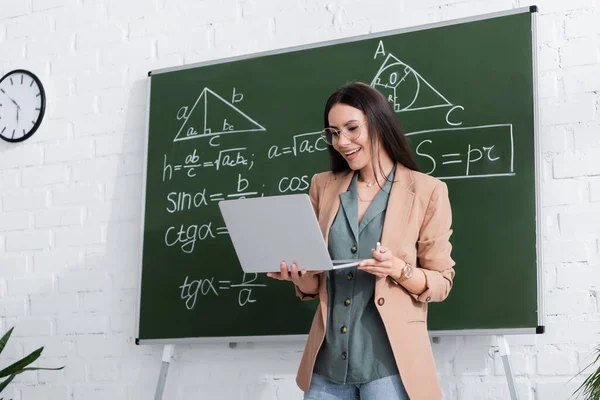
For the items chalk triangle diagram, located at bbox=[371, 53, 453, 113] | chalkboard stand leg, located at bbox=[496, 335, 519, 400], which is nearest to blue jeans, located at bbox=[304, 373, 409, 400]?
chalkboard stand leg, located at bbox=[496, 335, 519, 400]

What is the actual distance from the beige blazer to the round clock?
205 cm

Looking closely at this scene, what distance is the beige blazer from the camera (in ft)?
6.31

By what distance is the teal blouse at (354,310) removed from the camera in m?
1.92

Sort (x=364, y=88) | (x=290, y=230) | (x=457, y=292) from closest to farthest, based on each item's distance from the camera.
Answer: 1. (x=290, y=230)
2. (x=364, y=88)
3. (x=457, y=292)

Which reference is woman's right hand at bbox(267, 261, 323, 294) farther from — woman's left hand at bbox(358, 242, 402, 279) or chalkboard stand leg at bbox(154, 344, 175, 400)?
chalkboard stand leg at bbox(154, 344, 175, 400)

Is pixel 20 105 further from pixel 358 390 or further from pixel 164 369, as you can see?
pixel 358 390

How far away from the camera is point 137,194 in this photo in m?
3.39

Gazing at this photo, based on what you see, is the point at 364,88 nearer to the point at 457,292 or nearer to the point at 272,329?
the point at 457,292

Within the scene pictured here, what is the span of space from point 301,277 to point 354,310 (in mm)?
169

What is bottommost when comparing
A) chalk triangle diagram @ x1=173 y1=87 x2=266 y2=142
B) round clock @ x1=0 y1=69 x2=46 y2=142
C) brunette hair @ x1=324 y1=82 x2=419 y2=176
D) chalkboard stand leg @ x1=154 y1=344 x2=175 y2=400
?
chalkboard stand leg @ x1=154 y1=344 x2=175 y2=400

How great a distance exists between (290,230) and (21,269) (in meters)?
2.06

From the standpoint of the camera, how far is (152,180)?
130 inches

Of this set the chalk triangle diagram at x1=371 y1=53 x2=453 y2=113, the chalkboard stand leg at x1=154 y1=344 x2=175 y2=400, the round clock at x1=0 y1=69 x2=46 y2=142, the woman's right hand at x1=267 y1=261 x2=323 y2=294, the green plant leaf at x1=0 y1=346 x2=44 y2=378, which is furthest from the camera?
the round clock at x1=0 y1=69 x2=46 y2=142

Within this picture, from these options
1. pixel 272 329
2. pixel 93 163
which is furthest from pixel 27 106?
pixel 272 329
